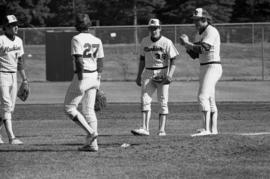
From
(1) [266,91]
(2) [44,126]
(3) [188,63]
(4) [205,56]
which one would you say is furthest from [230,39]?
(4) [205,56]

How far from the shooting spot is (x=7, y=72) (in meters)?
12.2

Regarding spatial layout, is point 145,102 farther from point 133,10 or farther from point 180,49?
point 133,10

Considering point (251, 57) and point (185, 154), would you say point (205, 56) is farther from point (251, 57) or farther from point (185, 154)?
point (251, 57)

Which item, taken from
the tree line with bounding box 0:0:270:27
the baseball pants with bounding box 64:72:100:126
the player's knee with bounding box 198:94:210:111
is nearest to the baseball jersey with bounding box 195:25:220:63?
the player's knee with bounding box 198:94:210:111

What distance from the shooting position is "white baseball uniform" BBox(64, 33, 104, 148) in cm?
1083

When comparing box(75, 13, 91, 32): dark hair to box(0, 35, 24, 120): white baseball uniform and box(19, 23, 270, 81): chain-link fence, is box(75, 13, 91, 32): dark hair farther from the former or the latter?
box(19, 23, 270, 81): chain-link fence

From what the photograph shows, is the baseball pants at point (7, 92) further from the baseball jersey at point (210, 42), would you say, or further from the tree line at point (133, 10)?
the tree line at point (133, 10)

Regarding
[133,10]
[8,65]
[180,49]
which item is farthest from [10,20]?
[133,10]

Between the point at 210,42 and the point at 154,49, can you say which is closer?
the point at 210,42

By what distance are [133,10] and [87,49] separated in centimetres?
4697

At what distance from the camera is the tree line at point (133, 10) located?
191ft

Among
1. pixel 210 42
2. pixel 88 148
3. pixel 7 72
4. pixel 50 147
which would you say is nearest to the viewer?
pixel 88 148

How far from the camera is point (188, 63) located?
36469 mm

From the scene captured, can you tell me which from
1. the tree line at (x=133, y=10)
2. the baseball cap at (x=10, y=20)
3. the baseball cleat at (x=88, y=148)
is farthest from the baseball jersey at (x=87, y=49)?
the tree line at (x=133, y=10)
